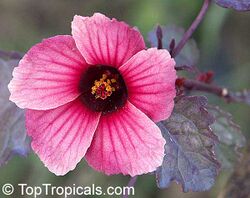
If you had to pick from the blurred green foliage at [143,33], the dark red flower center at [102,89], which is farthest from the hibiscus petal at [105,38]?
the blurred green foliage at [143,33]

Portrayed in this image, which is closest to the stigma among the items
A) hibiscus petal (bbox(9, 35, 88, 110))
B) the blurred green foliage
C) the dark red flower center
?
the dark red flower center

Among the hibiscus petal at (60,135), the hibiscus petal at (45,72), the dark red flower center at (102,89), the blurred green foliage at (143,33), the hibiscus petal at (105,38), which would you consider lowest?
the blurred green foliage at (143,33)

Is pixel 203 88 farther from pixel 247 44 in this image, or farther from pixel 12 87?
pixel 247 44

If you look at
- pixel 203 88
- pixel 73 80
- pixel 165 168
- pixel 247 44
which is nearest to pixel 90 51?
pixel 73 80

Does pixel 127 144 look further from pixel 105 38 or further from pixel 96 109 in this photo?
pixel 105 38

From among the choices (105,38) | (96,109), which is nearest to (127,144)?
(96,109)

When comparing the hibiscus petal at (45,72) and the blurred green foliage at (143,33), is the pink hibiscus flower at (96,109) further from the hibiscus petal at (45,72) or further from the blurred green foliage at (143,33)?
Result: the blurred green foliage at (143,33)
